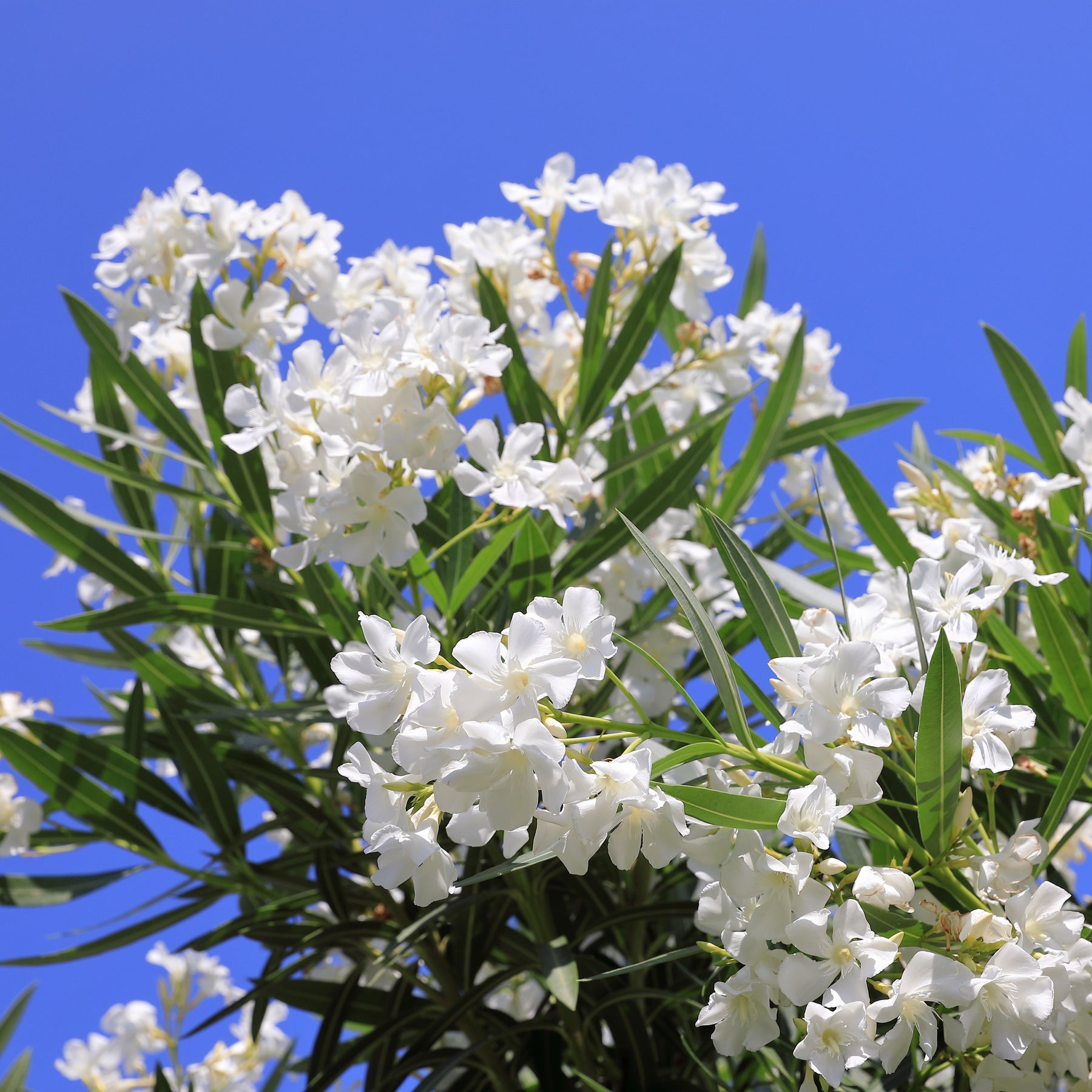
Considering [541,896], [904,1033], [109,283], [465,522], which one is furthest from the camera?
[109,283]

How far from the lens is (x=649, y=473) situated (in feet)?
5.31

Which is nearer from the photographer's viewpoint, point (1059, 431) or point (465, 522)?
point (465, 522)

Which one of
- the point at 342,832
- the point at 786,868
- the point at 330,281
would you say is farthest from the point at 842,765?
the point at 330,281

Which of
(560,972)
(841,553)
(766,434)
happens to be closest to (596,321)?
(766,434)

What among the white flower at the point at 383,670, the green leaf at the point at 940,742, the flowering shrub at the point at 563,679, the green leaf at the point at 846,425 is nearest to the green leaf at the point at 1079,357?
the flowering shrub at the point at 563,679

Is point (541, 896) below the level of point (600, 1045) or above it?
above

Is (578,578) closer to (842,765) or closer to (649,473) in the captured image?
(649,473)

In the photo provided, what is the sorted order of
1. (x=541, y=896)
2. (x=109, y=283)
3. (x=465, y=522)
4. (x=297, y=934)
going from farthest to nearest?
1. (x=109, y=283)
2. (x=297, y=934)
3. (x=541, y=896)
4. (x=465, y=522)

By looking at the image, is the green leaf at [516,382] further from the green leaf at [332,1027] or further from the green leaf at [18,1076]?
the green leaf at [18,1076]

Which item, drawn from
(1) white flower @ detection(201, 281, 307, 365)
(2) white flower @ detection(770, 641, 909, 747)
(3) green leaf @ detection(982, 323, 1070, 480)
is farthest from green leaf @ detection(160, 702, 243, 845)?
(3) green leaf @ detection(982, 323, 1070, 480)

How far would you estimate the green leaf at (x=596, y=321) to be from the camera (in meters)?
1.54

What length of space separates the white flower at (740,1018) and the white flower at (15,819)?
3.40 ft

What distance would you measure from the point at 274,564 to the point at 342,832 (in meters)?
0.40

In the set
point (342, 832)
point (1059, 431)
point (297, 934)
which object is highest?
point (1059, 431)
